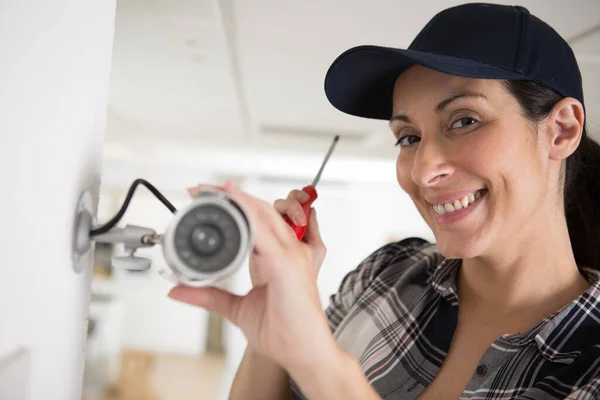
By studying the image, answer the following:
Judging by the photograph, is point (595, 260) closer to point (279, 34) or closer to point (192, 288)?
point (192, 288)

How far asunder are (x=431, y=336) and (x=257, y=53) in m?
0.97

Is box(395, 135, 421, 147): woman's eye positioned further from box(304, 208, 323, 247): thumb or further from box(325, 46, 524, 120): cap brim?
box(304, 208, 323, 247): thumb

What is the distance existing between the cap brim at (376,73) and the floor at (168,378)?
4.61 metres

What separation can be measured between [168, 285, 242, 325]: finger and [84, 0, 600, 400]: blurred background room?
0.27 m

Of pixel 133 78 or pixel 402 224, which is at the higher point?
pixel 133 78

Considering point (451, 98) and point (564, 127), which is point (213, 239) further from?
point (564, 127)

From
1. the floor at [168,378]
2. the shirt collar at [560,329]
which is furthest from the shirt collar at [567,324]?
the floor at [168,378]

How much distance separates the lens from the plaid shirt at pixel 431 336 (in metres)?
0.77

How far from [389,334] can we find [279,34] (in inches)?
32.6

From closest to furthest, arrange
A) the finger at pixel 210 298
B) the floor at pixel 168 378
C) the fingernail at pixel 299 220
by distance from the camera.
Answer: the finger at pixel 210 298 → the fingernail at pixel 299 220 → the floor at pixel 168 378

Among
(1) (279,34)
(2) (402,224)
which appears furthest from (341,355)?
(2) (402,224)

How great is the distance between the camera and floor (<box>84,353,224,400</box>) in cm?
514

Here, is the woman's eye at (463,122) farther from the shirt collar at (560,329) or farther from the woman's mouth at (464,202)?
the shirt collar at (560,329)

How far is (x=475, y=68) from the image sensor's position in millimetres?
752
